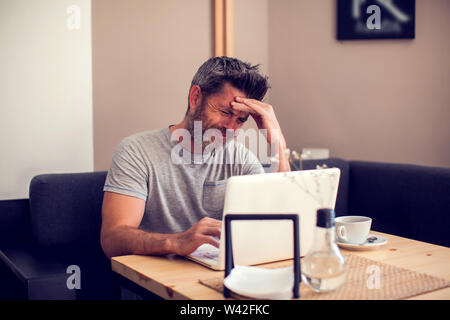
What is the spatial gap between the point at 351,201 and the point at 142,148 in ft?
4.32

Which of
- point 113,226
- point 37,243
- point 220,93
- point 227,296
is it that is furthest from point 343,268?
point 37,243

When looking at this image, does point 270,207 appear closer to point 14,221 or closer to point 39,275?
point 39,275

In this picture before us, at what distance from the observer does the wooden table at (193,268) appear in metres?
0.99

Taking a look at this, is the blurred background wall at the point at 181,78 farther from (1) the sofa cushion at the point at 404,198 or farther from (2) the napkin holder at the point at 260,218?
(2) the napkin holder at the point at 260,218

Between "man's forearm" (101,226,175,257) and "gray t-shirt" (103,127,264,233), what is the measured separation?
0.18m

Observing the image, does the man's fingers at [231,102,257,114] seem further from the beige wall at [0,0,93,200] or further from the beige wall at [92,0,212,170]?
the beige wall at [92,0,212,170]

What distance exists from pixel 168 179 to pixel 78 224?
519 millimetres

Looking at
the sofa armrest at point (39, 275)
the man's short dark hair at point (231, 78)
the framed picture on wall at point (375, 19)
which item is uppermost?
the framed picture on wall at point (375, 19)

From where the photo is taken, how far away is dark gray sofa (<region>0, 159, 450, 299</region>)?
64.3 inches

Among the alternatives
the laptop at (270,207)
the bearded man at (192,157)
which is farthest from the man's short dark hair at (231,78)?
the laptop at (270,207)

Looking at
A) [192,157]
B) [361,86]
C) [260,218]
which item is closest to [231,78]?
[192,157]

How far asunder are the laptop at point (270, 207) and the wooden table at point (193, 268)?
0.19 ft

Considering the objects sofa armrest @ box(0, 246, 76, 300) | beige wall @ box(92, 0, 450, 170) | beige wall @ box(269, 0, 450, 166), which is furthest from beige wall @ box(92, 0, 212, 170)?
sofa armrest @ box(0, 246, 76, 300)

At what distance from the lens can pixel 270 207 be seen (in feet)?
3.57
